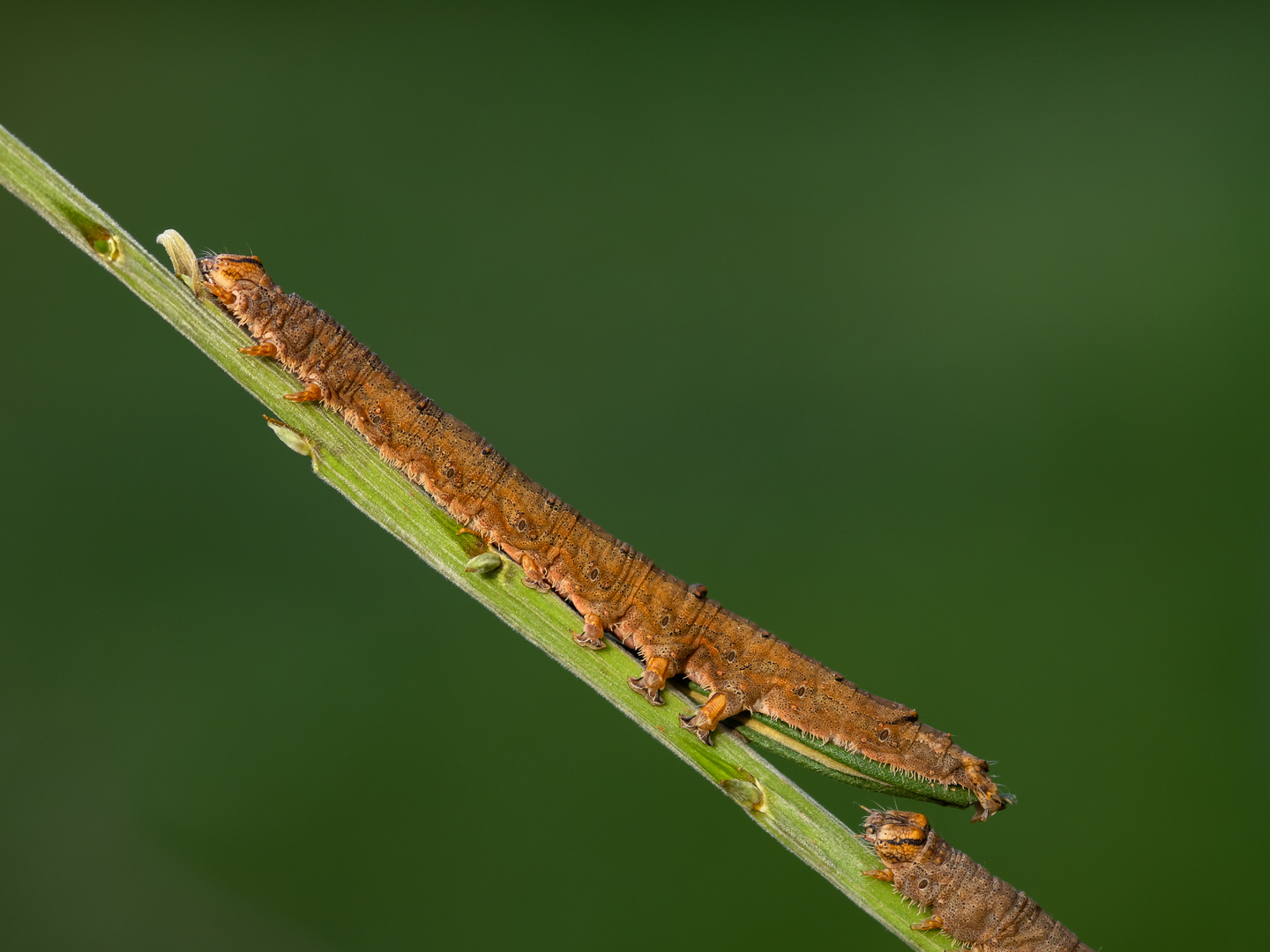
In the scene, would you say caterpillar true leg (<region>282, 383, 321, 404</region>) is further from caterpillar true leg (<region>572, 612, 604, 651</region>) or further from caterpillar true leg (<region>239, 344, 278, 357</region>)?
caterpillar true leg (<region>572, 612, 604, 651</region>)

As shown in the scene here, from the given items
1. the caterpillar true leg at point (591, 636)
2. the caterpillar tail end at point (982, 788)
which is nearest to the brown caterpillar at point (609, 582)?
the caterpillar tail end at point (982, 788)

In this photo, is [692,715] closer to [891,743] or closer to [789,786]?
[789,786]

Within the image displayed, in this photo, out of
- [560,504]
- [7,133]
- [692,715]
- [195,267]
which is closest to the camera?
[7,133]

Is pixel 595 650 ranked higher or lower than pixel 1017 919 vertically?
lower

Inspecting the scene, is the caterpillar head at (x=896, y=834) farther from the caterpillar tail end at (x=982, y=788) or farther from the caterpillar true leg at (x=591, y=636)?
the caterpillar true leg at (x=591, y=636)

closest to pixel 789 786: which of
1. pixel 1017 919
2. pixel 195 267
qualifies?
pixel 1017 919
